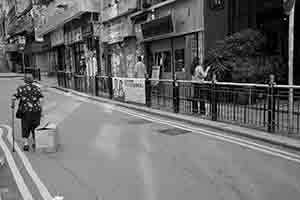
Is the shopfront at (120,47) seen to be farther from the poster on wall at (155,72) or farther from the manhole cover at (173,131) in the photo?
the manhole cover at (173,131)

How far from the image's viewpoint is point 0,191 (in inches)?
189

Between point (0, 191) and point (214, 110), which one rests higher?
point (214, 110)

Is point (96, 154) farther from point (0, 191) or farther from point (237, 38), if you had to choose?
point (237, 38)

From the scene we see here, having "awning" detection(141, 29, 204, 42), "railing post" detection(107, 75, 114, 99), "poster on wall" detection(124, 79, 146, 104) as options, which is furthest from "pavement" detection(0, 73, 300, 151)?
"awning" detection(141, 29, 204, 42)

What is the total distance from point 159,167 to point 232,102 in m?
3.77

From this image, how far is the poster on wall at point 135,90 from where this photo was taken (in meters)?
12.6

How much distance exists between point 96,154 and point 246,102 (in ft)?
13.1

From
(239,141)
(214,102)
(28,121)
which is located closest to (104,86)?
(214,102)

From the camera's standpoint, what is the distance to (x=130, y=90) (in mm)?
13453

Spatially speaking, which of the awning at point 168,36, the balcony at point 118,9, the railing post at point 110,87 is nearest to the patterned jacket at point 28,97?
the railing post at point 110,87

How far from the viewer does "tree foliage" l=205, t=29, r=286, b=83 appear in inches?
465

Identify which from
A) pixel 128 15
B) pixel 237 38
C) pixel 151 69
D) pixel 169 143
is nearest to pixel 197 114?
pixel 169 143

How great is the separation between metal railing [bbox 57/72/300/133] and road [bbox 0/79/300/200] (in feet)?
3.35

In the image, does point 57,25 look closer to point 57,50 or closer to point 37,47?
point 57,50
